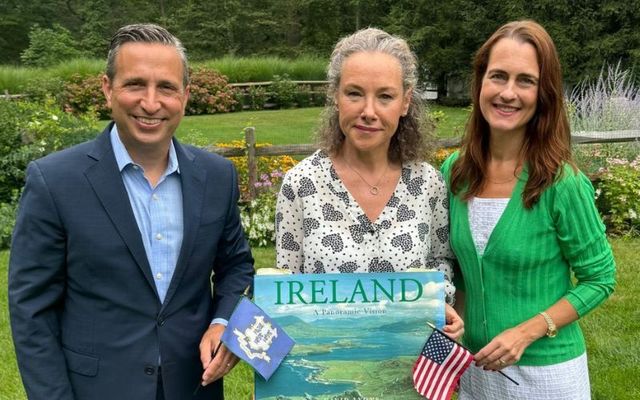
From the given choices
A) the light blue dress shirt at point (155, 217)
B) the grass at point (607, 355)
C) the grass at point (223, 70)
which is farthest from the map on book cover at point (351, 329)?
the grass at point (223, 70)

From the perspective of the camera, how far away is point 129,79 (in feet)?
6.88

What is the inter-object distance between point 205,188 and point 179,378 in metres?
0.66

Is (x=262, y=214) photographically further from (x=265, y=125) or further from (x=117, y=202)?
(x=265, y=125)

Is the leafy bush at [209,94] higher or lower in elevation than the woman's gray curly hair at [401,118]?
lower

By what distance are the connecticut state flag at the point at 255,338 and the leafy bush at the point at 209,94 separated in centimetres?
2157

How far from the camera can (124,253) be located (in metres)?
2.08

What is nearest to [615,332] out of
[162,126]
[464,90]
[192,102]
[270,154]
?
[162,126]

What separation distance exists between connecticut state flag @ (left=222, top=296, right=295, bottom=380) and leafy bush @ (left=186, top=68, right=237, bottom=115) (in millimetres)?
21574

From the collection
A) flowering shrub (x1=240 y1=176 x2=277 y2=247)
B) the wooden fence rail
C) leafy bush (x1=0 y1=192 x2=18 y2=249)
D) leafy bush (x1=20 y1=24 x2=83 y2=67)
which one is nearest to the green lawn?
the wooden fence rail

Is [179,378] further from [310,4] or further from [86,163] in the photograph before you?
[310,4]

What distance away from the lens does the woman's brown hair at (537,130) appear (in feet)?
7.47

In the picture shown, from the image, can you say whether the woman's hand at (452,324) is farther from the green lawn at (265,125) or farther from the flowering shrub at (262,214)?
the green lawn at (265,125)

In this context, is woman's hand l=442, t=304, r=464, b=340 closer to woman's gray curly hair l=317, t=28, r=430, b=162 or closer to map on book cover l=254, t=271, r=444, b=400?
map on book cover l=254, t=271, r=444, b=400

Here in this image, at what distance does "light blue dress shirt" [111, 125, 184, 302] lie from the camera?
7.10ft
